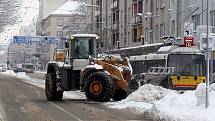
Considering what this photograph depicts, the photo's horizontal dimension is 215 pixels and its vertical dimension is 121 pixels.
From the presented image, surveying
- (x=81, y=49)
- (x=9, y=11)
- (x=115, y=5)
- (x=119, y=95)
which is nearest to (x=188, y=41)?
(x=119, y=95)

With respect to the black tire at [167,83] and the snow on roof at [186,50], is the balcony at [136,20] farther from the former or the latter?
the black tire at [167,83]

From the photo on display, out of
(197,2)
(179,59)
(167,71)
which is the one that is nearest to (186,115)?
(167,71)

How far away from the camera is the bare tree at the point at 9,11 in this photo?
4747cm

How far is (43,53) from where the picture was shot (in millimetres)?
134375

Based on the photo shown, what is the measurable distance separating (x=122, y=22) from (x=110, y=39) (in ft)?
20.9

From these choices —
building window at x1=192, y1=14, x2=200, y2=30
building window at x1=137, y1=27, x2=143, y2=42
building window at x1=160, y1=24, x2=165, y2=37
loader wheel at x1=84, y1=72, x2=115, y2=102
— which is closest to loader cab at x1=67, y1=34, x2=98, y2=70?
loader wheel at x1=84, y1=72, x2=115, y2=102

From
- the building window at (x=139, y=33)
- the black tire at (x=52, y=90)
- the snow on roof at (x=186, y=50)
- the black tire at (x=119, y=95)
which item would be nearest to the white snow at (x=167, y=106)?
the black tire at (x=119, y=95)

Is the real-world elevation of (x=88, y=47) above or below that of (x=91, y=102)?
above

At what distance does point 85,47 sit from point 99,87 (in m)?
2.67

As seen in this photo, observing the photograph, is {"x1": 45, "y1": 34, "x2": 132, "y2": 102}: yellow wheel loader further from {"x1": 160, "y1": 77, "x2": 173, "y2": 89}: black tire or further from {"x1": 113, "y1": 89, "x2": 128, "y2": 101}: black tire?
{"x1": 160, "y1": 77, "x2": 173, "y2": 89}: black tire

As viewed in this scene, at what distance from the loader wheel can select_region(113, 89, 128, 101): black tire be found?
124cm

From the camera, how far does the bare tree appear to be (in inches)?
1869

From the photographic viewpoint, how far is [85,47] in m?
26.4

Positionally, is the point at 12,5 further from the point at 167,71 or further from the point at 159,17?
the point at 167,71
